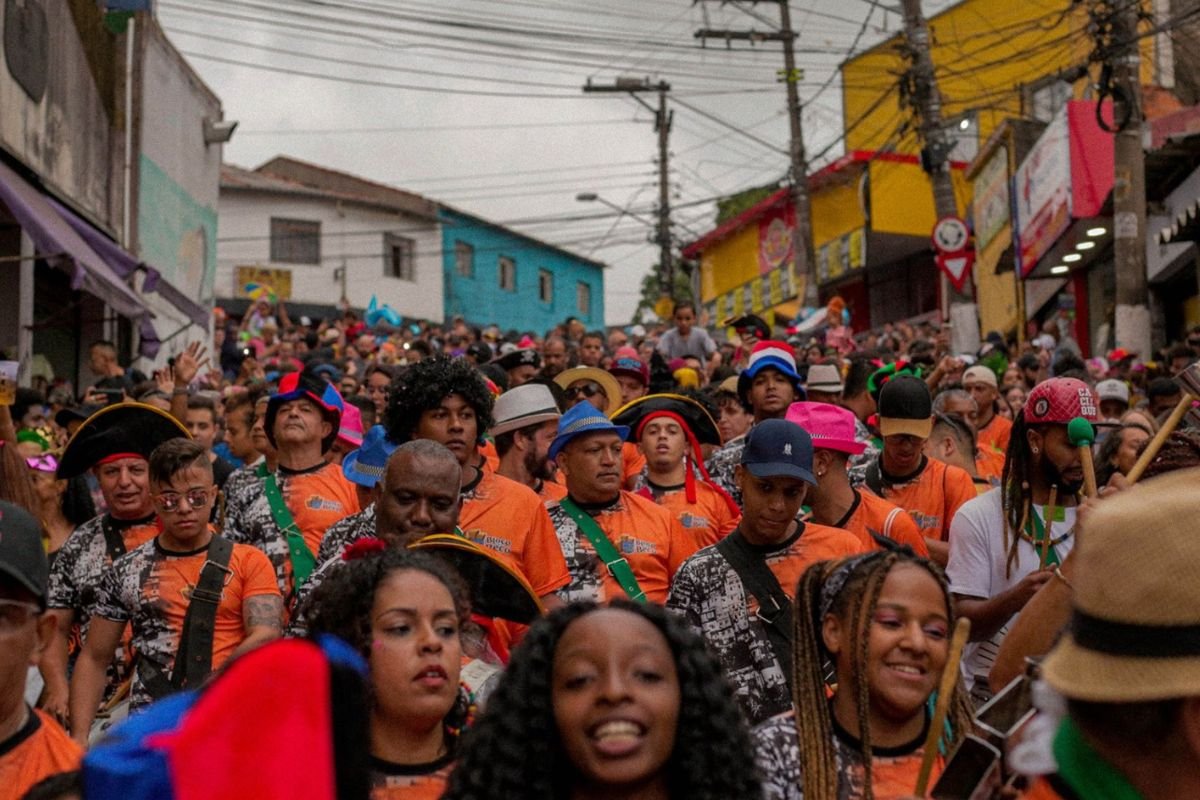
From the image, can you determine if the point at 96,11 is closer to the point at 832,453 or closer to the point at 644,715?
the point at 832,453

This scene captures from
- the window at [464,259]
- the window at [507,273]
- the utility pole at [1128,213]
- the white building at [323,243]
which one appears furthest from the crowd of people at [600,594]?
the window at [507,273]

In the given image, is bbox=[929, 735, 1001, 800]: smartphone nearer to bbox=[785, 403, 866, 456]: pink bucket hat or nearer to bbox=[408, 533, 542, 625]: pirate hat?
bbox=[408, 533, 542, 625]: pirate hat

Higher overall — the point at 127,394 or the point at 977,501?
the point at 127,394

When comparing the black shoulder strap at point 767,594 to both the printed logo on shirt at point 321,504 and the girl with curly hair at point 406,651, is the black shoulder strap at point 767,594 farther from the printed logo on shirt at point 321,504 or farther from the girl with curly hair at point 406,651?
the printed logo on shirt at point 321,504

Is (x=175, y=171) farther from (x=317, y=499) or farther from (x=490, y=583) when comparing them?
(x=490, y=583)

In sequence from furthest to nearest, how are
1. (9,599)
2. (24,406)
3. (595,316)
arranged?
(595,316) → (24,406) → (9,599)

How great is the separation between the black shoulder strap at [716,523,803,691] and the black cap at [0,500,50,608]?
294cm

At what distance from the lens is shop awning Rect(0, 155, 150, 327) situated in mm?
15766

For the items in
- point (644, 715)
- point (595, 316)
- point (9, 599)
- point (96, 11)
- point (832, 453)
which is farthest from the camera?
point (595, 316)

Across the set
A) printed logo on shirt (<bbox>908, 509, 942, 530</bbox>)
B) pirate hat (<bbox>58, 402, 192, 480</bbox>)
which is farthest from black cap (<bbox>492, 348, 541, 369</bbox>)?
printed logo on shirt (<bbox>908, 509, 942, 530</bbox>)

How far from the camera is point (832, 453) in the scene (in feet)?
25.1

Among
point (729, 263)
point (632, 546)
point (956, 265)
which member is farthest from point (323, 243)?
point (632, 546)

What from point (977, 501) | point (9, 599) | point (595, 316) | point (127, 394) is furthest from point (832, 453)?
point (595, 316)

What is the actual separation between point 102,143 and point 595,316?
2004 inches
